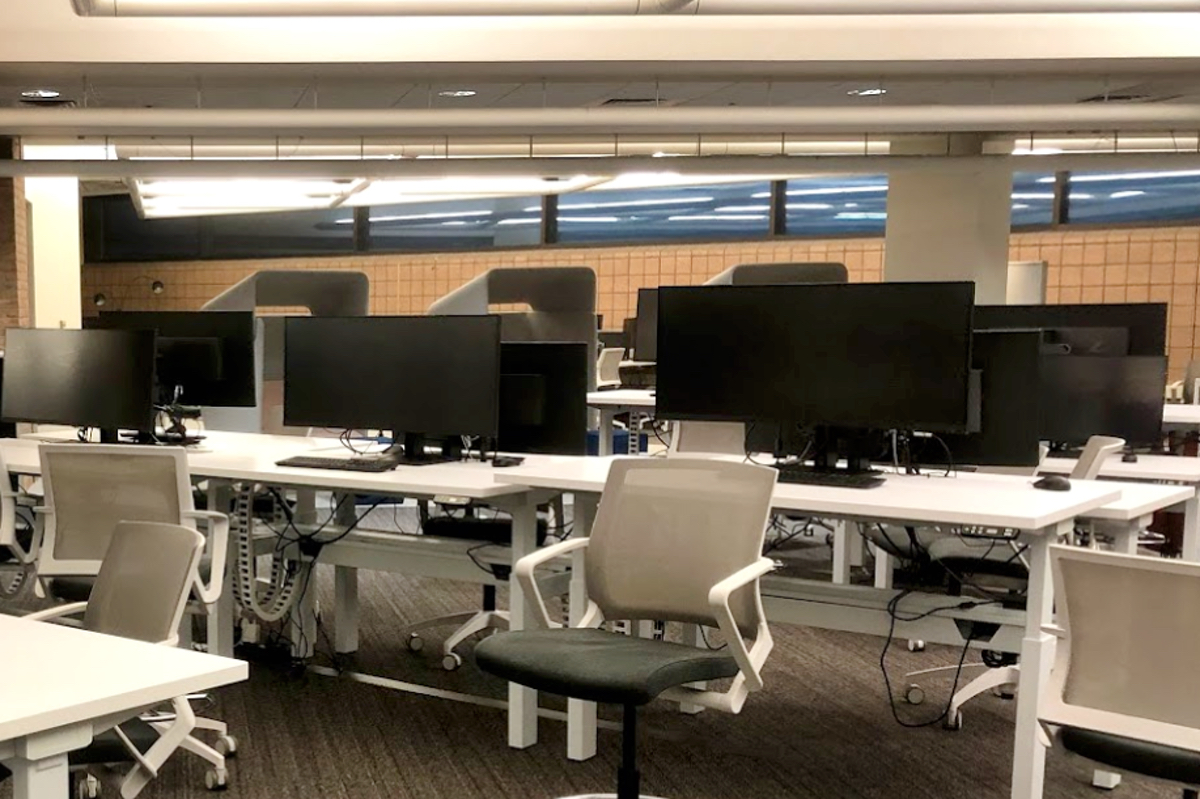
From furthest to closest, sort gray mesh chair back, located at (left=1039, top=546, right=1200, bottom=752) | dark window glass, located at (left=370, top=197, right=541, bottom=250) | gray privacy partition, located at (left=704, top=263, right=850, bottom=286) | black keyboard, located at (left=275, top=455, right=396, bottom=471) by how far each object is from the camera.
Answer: dark window glass, located at (left=370, top=197, right=541, bottom=250) → gray privacy partition, located at (left=704, top=263, right=850, bottom=286) → black keyboard, located at (left=275, top=455, right=396, bottom=471) → gray mesh chair back, located at (left=1039, top=546, right=1200, bottom=752)

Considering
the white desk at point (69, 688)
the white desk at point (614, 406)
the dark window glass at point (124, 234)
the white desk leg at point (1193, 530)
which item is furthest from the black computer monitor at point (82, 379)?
the dark window glass at point (124, 234)

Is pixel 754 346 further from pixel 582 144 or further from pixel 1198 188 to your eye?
pixel 1198 188

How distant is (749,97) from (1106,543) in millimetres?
5565

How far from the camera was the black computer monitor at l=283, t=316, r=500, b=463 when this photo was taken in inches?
158

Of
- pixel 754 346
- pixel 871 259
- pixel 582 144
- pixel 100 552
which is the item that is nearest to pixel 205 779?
pixel 100 552

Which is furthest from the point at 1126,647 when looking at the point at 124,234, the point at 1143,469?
the point at 124,234

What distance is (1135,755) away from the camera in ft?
7.20

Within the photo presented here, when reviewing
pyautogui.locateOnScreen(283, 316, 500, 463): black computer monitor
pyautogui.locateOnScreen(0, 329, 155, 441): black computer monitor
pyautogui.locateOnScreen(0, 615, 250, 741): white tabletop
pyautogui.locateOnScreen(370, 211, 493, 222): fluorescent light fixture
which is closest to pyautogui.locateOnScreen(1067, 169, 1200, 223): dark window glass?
pyautogui.locateOnScreen(370, 211, 493, 222): fluorescent light fixture

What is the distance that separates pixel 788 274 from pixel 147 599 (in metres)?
4.43

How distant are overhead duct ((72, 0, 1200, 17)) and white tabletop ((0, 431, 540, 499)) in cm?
197

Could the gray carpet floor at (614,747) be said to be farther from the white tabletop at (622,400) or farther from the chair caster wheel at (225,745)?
the white tabletop at (622,400)

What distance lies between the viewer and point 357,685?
438 cm

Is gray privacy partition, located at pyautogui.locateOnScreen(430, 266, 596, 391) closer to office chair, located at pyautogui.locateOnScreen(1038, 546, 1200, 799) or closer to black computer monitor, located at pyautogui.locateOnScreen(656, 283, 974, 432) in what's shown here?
black computer monitor, located at pyautogui.locateOnScreen(656, 283, 974, 432)

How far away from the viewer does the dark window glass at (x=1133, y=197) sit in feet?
33.6
